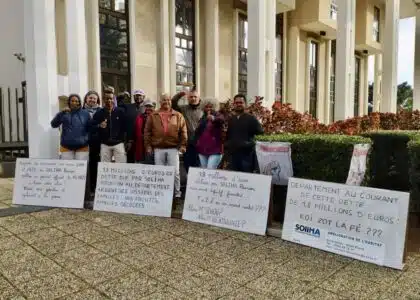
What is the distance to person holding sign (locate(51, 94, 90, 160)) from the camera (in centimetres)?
589

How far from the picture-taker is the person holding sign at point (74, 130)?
589cm

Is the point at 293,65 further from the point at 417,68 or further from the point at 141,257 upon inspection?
the point at 141,257

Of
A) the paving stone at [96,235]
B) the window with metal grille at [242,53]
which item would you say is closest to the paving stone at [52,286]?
the paving stone at [96,235]

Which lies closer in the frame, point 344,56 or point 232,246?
point 232,246

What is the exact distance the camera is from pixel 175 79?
40.4 ft

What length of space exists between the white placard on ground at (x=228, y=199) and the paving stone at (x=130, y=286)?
1.63 m

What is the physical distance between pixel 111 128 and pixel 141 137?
0.49 metres

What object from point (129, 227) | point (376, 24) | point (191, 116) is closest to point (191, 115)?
point (191, 116)

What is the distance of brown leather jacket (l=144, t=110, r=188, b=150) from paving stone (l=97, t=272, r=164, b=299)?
8.77 ft

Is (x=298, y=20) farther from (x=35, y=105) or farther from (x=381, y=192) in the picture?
(x=381, y=192)

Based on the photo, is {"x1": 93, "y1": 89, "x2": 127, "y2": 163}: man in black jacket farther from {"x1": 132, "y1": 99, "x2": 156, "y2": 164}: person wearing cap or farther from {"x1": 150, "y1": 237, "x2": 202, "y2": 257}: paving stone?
{"x1": 150, "y1": 237, "x2": 202, "y2": 257}: paving stone

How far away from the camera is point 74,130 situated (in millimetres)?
5879

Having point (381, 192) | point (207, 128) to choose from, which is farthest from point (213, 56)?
point (381, 192)

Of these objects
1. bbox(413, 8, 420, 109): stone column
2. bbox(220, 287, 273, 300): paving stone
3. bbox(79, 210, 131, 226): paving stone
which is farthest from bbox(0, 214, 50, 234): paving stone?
bbox(413, 8, 420, 109): stone column
